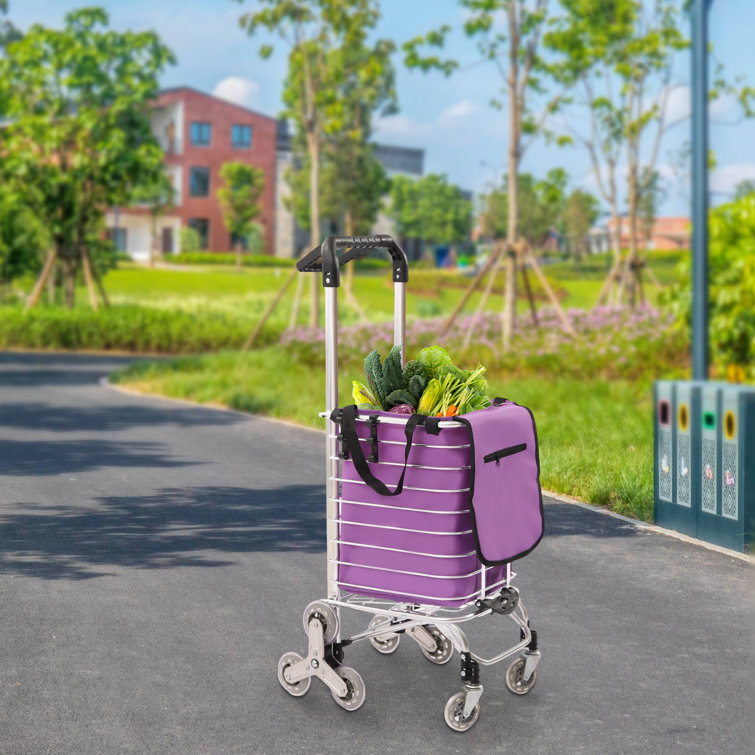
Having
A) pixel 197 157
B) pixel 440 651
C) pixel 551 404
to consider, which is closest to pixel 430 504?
pixel 440 651

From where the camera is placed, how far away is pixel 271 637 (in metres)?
5.52

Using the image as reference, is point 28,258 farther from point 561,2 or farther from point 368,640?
point 368,640

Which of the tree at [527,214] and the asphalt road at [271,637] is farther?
the tree at [527,214]

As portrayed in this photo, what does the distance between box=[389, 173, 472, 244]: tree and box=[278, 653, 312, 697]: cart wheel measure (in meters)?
83.5

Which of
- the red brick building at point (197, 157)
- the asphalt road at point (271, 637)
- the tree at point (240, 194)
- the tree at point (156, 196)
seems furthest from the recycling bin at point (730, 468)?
the red brick building at point (197, 157)

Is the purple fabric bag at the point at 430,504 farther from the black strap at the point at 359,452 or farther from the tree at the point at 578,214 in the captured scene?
the tree at the point at 578,214

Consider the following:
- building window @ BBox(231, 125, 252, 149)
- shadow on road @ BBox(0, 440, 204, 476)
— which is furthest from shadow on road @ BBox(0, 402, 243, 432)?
building window @ BBox(231, 125, 252, 149)

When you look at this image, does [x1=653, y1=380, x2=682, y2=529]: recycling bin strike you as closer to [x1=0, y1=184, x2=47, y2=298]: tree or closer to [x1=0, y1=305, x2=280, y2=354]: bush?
[x1=0, y1=305, x2=280, y2=354]: bush

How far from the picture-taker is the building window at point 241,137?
2859 inches

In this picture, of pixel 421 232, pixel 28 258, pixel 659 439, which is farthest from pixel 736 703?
pixel 421 232

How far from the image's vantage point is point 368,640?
5.62m

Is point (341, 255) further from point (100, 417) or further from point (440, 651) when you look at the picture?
point (100, 417)

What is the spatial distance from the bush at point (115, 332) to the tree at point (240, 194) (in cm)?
3984

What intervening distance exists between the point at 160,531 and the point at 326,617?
11.2 feet
